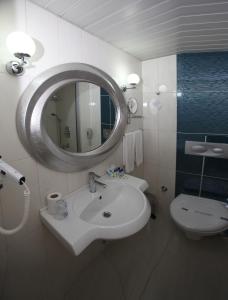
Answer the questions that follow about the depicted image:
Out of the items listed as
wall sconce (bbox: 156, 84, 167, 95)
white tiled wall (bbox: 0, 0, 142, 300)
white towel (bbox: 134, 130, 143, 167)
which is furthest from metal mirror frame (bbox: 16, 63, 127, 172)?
wall sconce (bbox: 156, 84, 167, 95)

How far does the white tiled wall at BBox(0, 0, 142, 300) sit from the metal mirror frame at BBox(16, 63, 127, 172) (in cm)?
4

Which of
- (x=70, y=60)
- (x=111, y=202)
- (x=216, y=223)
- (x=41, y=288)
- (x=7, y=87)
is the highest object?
(x=70, y=60)

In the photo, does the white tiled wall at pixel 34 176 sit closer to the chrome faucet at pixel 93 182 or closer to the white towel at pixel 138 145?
the chrome faucet at pixel 93 182

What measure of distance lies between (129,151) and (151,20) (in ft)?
3.62

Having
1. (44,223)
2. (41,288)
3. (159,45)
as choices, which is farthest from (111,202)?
(159,45)

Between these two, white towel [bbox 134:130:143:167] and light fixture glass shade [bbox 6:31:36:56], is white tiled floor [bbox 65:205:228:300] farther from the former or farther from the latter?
Result: light fixture glass shade [bbox 6:31:36:56]

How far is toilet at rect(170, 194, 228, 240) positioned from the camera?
1367 millimetres

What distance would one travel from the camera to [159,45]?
1.46 metres

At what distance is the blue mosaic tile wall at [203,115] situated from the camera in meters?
1.63

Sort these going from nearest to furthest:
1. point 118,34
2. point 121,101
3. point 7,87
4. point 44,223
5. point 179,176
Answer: point 7,87 → point 44,223 → point 118,34 → point 121,101 → point 179,176

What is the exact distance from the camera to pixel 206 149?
5.76 ft

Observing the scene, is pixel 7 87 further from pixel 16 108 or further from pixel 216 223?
pixel 216 223

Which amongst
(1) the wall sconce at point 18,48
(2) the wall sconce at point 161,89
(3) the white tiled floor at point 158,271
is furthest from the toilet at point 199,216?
(1) the wall sconce at point 18,48

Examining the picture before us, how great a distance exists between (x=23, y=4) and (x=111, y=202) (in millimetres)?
1406
